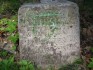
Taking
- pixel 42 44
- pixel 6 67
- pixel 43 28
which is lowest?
pixel 6 67

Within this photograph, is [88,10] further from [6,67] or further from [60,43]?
[6,67]

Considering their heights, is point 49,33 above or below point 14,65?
above

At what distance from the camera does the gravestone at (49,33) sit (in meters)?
5.50

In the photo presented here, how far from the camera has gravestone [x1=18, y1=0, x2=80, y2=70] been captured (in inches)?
216

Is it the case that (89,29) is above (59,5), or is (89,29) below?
below

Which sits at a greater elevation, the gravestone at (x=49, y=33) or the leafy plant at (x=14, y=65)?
the gravestone at (x=49, y=33)

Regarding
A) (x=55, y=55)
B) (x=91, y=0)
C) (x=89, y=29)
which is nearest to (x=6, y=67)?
(x=55, y=55)

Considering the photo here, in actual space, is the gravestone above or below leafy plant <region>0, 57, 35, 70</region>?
above

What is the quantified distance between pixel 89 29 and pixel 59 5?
5.56 feet

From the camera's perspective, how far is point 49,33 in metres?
5.55

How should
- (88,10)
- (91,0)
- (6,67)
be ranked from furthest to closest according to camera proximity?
(91,0) < (88,10) < (6,67)

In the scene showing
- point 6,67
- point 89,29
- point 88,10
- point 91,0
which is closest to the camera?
point 6,67

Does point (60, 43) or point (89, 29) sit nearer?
point (60, 43)

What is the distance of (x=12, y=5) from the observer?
841cm
